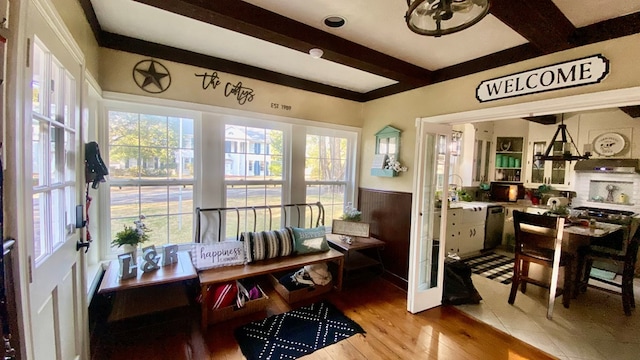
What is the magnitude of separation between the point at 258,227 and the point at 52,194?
203cm

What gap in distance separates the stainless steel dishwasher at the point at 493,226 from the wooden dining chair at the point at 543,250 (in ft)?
5.67

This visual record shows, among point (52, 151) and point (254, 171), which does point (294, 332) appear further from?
point (52, 151)

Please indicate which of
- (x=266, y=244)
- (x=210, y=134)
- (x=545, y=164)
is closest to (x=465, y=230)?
(x=545, y=164)

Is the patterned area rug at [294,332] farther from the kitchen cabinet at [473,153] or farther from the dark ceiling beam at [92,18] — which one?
the kitchen cabinet at [473,153]

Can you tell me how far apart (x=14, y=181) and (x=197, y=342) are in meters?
1.75

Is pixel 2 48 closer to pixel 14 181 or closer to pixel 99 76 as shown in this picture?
pixel 14 181

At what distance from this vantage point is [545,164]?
16.3 feet

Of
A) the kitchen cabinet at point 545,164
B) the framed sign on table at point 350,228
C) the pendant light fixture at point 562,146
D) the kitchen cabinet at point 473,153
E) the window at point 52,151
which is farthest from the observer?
the kitchen cabinet at point 473,153

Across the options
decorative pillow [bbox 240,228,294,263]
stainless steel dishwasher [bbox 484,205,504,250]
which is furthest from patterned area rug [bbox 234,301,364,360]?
stainless steel dishwasher [bbox 484,205,504,250]

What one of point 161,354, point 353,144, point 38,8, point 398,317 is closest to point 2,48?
point 38,8

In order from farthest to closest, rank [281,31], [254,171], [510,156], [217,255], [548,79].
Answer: [510,156] < [254,171] < [217,255] < [548,79] < [281,31]

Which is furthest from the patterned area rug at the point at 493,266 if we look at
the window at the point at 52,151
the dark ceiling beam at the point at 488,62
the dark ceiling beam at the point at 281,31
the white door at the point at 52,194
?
the window at the point at 52,151

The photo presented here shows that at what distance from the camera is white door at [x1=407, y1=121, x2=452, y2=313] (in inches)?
105

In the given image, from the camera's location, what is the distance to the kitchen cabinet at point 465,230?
4.10m
